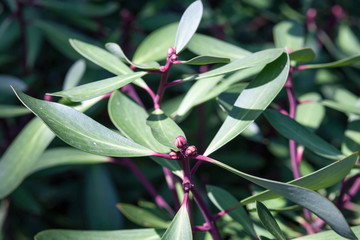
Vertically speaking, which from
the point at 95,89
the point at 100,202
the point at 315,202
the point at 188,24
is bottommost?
the point at 100,202

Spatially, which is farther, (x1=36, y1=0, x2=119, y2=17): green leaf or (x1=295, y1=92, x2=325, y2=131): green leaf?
(x1=36, y1=0, x2=119, y2=17): green leaf

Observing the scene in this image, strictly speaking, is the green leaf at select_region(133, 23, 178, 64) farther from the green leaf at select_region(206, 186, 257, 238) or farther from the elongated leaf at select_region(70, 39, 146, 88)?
the green leaf at select_region(206, 186, 257, 238)

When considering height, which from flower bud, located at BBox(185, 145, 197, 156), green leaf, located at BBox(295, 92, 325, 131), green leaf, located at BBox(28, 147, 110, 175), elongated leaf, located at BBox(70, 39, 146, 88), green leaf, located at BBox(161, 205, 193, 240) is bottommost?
green leaf, located at BBox(28, 147, 110, 175)

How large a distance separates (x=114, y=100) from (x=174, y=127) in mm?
153

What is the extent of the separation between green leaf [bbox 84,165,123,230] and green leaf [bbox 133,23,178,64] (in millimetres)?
391

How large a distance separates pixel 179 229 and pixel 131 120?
21 centimetres

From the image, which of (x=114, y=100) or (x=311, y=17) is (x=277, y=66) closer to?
(x=114, y=100)

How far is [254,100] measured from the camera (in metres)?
0.65

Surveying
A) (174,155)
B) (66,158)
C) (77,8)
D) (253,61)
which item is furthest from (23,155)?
(77,8)

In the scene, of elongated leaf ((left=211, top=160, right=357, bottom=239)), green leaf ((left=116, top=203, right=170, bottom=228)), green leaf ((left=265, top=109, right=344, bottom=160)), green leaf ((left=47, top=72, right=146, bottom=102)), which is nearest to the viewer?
elongated leaf ((left=211, top=160, right=357, bottom=239))

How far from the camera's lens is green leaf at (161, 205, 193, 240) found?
57cm

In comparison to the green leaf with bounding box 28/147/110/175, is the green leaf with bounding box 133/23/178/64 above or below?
above

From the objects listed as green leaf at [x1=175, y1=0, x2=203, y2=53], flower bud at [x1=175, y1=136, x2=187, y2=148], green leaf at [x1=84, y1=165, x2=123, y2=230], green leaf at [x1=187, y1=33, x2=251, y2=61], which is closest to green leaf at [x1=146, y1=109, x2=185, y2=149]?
flower bud at [x1=175, y1=136, x2=187, y2=148]

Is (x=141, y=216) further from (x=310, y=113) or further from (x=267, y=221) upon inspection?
(x=310, y=113)
